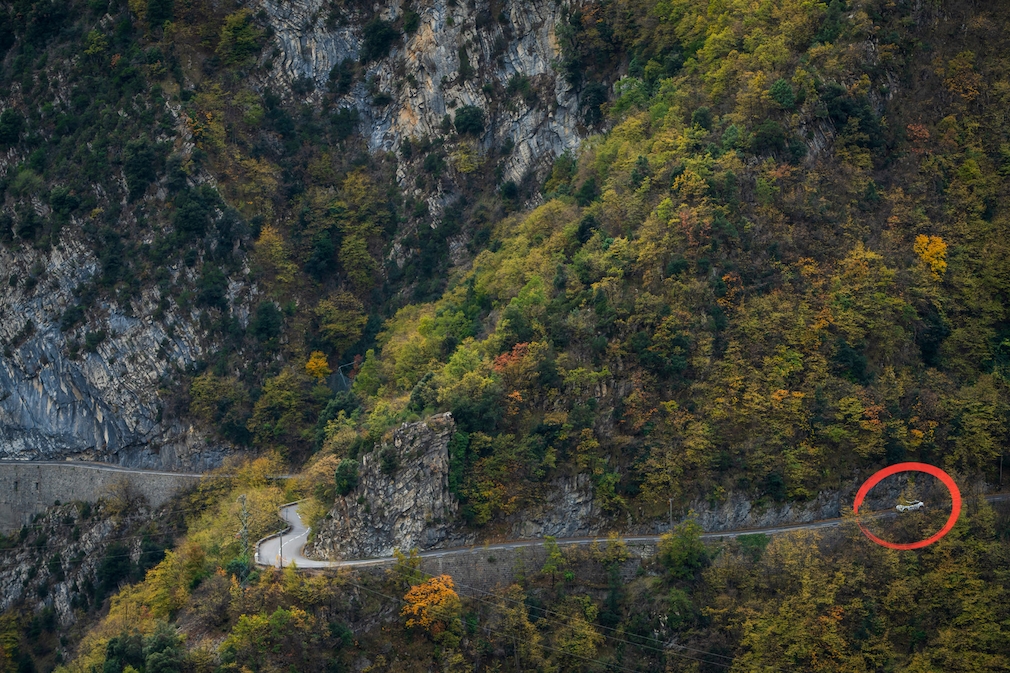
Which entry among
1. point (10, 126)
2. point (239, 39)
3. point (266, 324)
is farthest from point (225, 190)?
point (10, 126)

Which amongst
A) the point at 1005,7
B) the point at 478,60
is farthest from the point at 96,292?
the point at 1005,7

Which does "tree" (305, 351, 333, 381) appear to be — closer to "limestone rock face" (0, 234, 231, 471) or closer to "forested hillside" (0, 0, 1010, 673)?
"forested hillside" (0, 0, 1010, 673)

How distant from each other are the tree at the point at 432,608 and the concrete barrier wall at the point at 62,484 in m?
25.1

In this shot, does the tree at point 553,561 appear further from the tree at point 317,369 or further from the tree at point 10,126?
the tree at point 10,126

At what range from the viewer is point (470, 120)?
83.0 meters

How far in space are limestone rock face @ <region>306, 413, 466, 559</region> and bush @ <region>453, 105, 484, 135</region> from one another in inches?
1034

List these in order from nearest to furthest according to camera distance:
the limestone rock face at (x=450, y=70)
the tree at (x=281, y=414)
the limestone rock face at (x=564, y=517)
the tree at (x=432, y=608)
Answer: the tree at (x=432, y=608)
the limestone rock face at (x=564, y=517)
the tree at (x=281, y=414)
the limestone rock face at (x=450, y=70)

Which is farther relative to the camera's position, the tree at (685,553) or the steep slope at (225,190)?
the steep slope at (225,190)

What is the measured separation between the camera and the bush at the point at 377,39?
284 ft

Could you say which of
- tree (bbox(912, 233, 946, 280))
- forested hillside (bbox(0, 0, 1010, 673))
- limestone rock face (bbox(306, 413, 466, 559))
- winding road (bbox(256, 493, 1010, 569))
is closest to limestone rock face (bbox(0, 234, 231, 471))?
forested hillside (bbox(0, 0, 1010, 673))

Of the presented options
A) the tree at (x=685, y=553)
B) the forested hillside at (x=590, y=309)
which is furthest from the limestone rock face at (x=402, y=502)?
the tree at (x=685, y=553)

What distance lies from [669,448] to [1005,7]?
30.0m

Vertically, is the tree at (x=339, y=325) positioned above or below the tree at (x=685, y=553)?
above

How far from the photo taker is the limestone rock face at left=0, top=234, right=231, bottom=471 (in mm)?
82438
